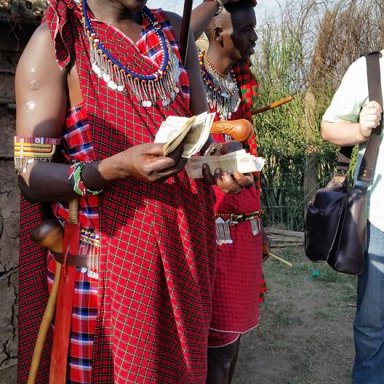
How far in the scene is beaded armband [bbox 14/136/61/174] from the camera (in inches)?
54.7

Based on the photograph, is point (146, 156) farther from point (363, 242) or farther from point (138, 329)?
point (363, 242)

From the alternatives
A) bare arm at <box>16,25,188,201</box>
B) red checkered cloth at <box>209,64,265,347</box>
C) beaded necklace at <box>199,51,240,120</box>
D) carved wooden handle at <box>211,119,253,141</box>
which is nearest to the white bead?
bare arm at <box>16,25,188,201</box>

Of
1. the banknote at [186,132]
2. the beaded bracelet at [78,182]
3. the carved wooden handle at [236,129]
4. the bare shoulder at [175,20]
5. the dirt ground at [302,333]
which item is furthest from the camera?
the dirt ground at [302,333]

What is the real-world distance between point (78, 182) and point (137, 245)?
243 mm

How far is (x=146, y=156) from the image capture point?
4.10ft

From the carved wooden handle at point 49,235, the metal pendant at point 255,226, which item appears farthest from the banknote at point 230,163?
the metal pendant at point 255,226

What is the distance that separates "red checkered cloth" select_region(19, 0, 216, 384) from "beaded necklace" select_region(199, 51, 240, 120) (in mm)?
775

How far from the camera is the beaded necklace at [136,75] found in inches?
A: 56.2

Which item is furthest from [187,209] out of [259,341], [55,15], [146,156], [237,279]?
[259,341]

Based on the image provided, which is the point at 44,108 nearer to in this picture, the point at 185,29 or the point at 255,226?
the point at 185,29

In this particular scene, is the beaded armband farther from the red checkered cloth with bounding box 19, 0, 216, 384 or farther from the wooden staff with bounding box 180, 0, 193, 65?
the wooden staff with bounding box 180, 0, 193, 65

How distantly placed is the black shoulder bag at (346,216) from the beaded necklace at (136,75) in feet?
3.95

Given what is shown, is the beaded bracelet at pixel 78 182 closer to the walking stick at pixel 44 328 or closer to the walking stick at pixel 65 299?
the walking stick at pixel 65 299

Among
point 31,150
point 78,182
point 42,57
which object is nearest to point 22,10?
point 42,57
